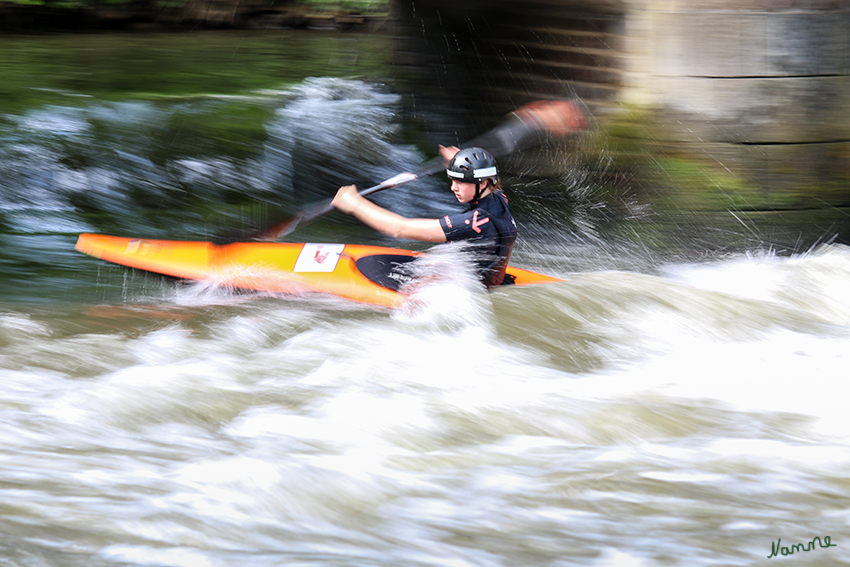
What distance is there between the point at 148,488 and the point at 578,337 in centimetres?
259

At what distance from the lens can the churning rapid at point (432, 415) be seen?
242 centimetres

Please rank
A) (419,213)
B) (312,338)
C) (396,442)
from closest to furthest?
(396,442) < (312,338) < (419,213)

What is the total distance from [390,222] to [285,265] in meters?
0.80

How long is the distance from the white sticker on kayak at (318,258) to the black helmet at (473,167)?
94 cm

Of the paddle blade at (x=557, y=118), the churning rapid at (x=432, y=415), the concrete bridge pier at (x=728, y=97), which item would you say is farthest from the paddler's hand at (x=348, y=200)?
the concrete bridge pier at (x=728, y=97)

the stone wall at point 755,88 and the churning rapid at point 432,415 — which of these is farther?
the stone wall at point 755,88

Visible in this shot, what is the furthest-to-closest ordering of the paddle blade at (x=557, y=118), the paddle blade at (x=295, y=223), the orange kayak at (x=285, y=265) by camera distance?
the paddle blade at (x=557, y=118), the paddle blade at (x=295, y=223), the orange kayak at (x=285, y=265)

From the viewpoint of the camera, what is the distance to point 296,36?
15.8 meters

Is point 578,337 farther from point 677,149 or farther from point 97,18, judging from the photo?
point 97,18

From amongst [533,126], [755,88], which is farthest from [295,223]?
[755,88]

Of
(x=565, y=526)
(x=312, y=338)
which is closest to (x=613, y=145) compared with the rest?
(x=312, y=338)

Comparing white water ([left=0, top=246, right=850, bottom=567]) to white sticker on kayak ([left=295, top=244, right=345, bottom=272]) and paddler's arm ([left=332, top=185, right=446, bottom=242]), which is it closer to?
white sticker on kayak ([left=295, top=244, right=345, bottom=272])

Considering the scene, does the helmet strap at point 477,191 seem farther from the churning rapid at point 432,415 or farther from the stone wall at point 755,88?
the stone wall at point 755,88

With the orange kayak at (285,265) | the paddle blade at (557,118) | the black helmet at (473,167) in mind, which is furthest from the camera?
the paddle blade at (557,118)
